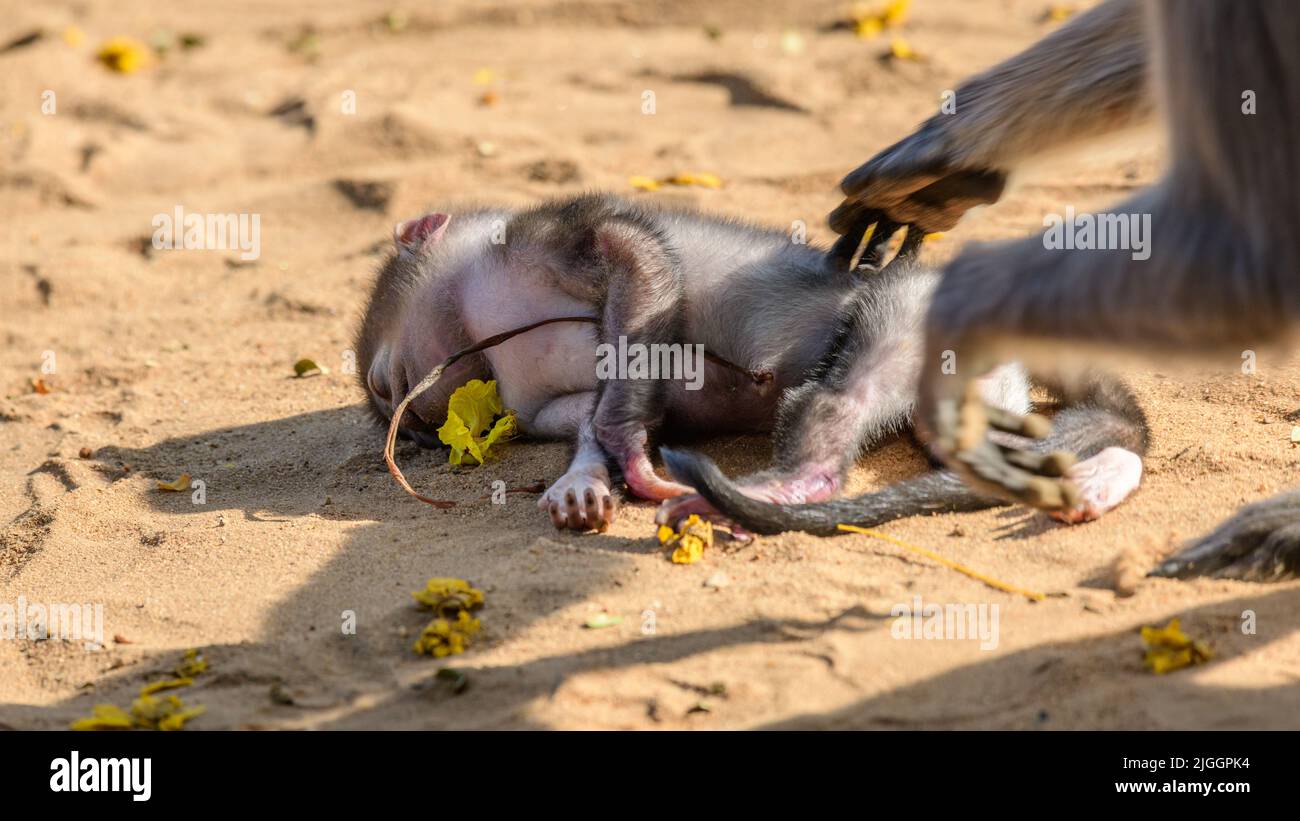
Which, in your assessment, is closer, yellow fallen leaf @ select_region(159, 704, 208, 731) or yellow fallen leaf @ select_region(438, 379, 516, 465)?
yellow fallen leaf @ select_region(159, 704, 208, 731)

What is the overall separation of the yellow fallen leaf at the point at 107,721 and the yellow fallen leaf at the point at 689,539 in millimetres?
1332

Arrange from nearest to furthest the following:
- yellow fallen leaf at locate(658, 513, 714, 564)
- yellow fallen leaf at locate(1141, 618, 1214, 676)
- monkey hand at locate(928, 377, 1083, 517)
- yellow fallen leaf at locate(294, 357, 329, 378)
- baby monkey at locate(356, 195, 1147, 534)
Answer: yellow fallen leaf at locate(1141, 618, 1214, 676), monkey hand at locate(928, 377, 1083, 517), yellow fallen leaf at locate(658, 513, 714, 564), baby monkey at locate(356, 195, 1147, 534), yellow fallen leaf at locate(294, 357, 329, 378)

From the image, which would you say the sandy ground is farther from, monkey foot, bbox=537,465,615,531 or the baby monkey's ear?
the baby monkey's ear

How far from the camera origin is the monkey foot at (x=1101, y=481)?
12.2 feet

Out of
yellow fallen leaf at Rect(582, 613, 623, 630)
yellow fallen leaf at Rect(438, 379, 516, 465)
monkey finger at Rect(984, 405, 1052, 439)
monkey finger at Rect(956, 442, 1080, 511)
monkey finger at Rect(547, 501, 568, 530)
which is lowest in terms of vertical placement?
yellow fallen leaf at Rect(582, 613, 623, 630)

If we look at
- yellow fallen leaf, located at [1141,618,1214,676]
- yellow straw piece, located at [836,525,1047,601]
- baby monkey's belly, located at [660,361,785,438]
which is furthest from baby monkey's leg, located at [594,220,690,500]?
yellow fallen leaf, located at [1141,618,1214,676]

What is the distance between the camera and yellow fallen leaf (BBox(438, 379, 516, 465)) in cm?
455

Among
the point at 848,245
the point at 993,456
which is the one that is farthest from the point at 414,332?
the point at 993,456

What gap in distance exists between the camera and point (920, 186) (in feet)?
14.5

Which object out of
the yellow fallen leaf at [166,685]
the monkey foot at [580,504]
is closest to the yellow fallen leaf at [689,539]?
the monkey foot at [580,504]

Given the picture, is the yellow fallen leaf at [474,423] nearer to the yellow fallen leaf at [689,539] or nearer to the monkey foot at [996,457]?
the yellow fallen leaf at [689,539]

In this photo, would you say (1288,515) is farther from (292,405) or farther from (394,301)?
(292,405)

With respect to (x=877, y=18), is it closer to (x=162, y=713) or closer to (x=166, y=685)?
(x=166, y=685)

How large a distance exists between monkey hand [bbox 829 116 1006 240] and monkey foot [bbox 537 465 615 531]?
3.94 ft
